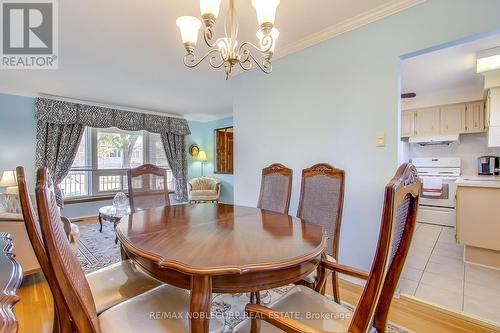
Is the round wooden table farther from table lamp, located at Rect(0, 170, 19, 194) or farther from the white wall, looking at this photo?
table lamp, located at Rect(0, 170, 19, 194)

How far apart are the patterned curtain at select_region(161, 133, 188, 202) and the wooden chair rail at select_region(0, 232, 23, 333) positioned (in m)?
4.95

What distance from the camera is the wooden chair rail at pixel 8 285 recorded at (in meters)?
0.56

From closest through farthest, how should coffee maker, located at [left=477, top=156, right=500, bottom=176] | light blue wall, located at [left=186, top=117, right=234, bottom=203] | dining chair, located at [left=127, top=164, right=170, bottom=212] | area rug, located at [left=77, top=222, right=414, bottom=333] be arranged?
1. area rug, located at [left=77, top=222, right=414, bottom=333]
2. dining chair, located at [left=127, top=164, right=170, bottom=212]
3. coffee maker, located at [left=477, top=156, right=500, bottom=176]
4. light blue wall, located at [left=186, top=117, right=234, bottom=203]

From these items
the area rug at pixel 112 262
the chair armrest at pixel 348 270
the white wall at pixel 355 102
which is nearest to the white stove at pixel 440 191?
the white wall at pixel 355 102

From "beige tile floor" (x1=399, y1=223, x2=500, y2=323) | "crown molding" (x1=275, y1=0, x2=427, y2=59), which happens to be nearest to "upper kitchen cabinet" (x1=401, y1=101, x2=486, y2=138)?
"beige tile floor" (x1=399, y1=223, x2=500, y2=323)

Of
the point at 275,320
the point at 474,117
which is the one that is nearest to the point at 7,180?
the point at 275,320

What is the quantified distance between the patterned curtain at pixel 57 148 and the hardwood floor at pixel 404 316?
9.26 feet

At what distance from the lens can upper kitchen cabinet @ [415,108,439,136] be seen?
4531 mm

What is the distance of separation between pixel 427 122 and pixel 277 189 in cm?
408

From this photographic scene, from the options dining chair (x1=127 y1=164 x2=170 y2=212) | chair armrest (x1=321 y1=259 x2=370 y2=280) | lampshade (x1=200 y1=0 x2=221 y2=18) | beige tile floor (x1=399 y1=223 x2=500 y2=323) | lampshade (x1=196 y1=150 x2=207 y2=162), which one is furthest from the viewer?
lampshade (x1=196 y1=150 x2=207 y2=162)

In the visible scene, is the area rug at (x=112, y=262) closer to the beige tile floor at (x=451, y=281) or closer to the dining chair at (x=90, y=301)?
the dining chair at (x=90, y=301)

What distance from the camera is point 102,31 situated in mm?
2311

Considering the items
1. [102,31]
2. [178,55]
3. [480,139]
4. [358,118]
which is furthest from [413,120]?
[102,31]

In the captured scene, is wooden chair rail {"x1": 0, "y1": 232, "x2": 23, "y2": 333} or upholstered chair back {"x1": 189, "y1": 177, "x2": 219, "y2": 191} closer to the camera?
wooden chair rail {"x1": 0, "y1": 232, "x2": 23, "y2": 333}
